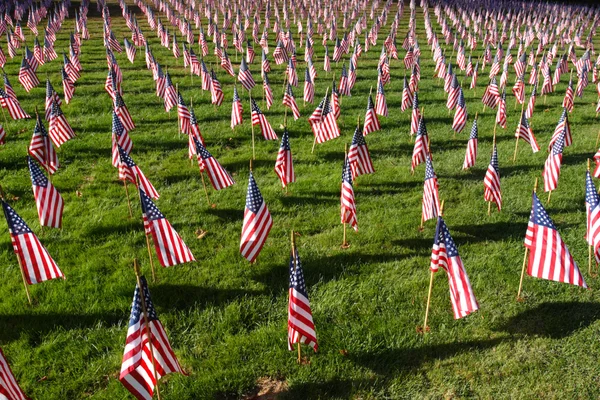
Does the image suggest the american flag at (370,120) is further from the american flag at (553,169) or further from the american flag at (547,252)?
the american flag at (547,252)

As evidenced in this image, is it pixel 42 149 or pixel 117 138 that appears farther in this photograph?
pixel 117 138

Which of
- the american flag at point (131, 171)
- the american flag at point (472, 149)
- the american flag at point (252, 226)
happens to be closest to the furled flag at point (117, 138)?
the american flag at point (131, 171)

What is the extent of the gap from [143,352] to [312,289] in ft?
9.76

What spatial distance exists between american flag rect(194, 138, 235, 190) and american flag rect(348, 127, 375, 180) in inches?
105

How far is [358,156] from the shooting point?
34.0 feet

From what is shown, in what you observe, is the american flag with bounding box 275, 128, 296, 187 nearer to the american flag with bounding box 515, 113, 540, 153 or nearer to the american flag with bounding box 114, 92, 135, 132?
the american flag with bounding box 114, 92, 135, 132

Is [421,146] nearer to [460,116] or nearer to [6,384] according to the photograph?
[460,116]

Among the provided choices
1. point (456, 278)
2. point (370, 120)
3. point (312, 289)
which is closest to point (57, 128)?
point (370, 120)

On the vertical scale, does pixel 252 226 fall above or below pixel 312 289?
above

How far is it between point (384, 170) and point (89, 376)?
8247 mm

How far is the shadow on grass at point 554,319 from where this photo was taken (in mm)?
6617

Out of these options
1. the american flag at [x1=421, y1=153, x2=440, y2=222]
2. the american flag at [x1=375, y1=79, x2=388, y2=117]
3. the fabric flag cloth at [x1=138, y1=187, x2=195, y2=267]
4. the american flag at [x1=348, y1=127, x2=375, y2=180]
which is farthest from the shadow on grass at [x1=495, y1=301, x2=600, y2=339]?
the american flag at [x1=375, y1=79, x2=388, y2=117]

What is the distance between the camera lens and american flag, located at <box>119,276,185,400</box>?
4.88 metres

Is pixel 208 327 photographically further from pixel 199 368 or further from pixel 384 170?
pixel 384 170
